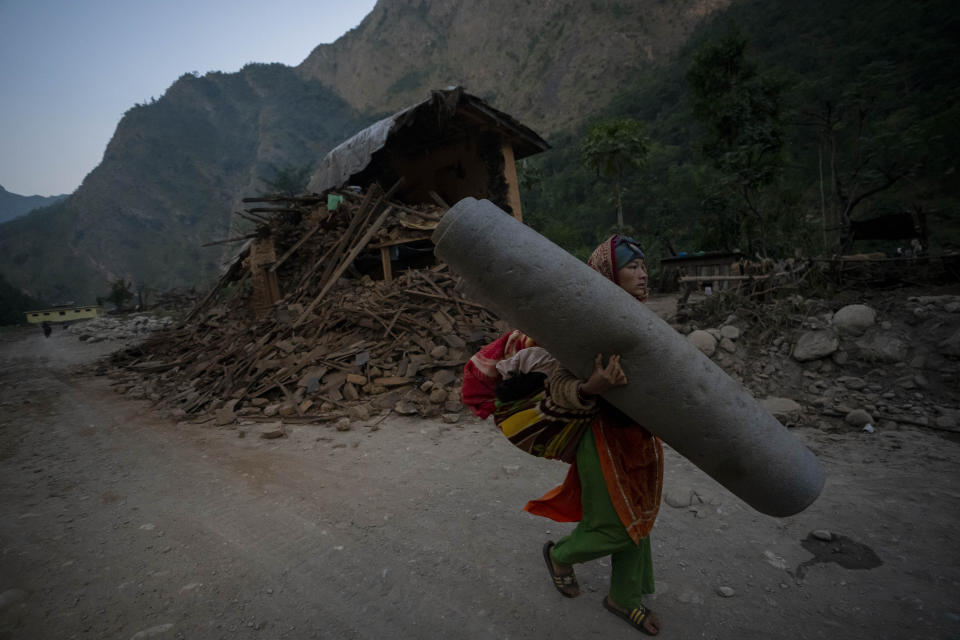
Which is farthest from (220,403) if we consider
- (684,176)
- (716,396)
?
(684,176)

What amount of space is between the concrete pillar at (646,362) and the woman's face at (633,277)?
250 mm

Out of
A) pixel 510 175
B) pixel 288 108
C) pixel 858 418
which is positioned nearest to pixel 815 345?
pixel 858 418

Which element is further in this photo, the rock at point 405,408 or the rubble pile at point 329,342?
the rubble pile at point 329,342

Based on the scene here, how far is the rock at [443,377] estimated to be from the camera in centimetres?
545

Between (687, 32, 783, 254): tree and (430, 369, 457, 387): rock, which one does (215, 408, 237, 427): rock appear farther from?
(687, 32, 783, 254): tree

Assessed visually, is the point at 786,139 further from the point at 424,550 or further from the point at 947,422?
the point at 424,550

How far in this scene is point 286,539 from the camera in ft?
8.70

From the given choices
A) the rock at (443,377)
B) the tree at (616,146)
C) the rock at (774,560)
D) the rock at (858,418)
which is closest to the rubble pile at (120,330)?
the rock at (443,377)

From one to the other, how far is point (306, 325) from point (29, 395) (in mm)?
5174

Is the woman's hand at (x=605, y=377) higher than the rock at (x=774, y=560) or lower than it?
higher

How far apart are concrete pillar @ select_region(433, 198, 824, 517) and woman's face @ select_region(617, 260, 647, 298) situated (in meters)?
0.25

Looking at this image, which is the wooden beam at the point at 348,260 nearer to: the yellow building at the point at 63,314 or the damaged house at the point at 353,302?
the damaged house at the point at 353,302

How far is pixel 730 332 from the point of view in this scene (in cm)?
572

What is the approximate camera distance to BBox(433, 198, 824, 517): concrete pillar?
1405 mm
